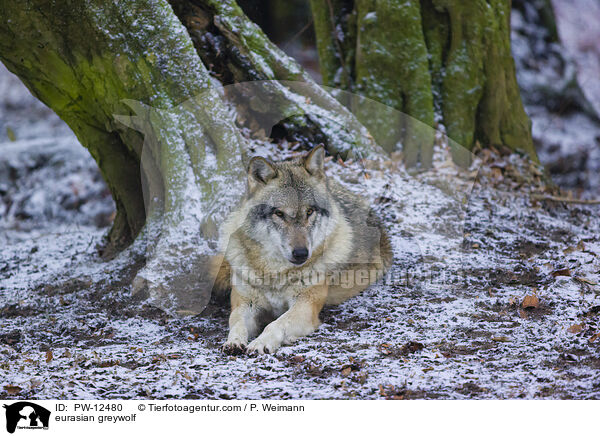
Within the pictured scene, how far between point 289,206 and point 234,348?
137 cm

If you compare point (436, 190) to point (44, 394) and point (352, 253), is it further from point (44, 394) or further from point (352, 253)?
point (44, 394)

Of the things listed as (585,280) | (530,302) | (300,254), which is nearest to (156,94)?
(300,254)

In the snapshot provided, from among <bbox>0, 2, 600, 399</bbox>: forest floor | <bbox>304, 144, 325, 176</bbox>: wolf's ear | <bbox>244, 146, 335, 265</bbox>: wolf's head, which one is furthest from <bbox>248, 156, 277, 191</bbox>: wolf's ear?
<bbox>0, 2, 600, 399</bbox>: forest floor

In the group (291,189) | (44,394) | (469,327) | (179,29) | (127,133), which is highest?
(179,29)

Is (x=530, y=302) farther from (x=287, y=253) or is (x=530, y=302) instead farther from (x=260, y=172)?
(x=260, y=172)

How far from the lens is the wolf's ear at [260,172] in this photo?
214 inches

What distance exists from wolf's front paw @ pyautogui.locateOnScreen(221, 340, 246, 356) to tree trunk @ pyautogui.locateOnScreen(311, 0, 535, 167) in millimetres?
4389

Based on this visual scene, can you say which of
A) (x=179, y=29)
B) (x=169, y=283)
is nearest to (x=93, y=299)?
(x=169, y=283)

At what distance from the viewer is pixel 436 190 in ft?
25.1

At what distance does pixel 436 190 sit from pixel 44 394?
5.33 m

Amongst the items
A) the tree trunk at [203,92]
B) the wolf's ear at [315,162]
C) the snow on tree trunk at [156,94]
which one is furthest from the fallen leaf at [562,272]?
the snow on tree trunk at [156,94]

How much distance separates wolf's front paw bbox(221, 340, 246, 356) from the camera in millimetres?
4852
